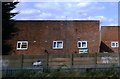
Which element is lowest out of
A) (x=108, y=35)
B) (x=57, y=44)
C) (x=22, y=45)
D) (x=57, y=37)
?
(x=22, y=45)

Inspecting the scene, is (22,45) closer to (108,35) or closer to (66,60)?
(108,35)

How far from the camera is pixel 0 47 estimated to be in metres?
17.6

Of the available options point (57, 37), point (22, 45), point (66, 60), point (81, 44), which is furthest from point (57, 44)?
point (66, 60)

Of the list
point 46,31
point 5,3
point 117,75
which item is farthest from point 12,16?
point 46,31

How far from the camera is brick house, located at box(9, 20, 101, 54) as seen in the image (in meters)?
46.9

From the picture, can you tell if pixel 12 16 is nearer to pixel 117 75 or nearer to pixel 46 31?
pixel 117 75

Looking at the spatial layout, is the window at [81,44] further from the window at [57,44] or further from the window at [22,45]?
the window at [22,45]

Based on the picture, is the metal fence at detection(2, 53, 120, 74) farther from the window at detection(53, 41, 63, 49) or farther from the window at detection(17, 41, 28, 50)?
the window at detection(17, 41, 28, 50)

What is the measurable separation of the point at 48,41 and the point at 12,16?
28.2 metres

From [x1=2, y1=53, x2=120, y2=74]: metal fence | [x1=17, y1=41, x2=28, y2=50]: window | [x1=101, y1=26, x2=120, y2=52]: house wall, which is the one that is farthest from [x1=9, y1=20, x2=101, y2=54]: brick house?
[x1=2, y1=53, x2=120, y2=74]: metal fence

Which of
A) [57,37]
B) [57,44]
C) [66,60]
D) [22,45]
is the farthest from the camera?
[22,45]

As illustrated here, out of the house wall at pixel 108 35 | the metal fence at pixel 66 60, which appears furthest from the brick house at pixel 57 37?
the metal fence at pixel 66 60

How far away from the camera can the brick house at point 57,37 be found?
46.9 metres

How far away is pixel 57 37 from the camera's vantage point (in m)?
47.3
